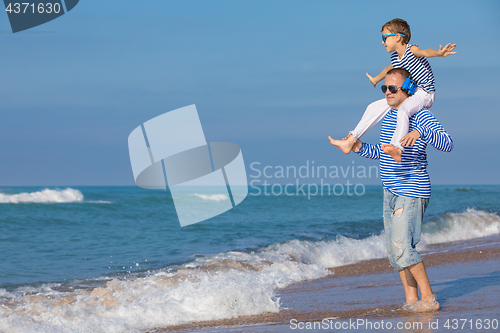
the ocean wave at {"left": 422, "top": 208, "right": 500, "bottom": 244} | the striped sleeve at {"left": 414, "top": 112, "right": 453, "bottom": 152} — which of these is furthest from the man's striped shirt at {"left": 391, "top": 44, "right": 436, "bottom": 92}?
the ocean wave at {"left": 422, "top": 208, "right": 500, "bottom": 244}

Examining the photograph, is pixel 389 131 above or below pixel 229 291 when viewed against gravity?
above

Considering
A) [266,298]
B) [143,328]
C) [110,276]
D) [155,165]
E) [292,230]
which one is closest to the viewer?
[143,328]

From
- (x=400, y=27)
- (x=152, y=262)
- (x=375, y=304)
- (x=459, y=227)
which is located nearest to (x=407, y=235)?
(x=375, y=304)

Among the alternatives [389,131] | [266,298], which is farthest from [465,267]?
[389,131]

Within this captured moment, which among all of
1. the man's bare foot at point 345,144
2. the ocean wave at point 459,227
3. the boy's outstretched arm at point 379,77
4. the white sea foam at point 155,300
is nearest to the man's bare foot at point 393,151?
the man's bare foot at point 345,144

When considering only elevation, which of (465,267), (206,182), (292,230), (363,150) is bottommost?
(292,230)

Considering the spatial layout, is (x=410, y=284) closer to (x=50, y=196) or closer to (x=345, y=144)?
(x=345, y=144)

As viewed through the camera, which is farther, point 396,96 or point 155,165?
point 155,165

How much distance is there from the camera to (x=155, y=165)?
330 inches

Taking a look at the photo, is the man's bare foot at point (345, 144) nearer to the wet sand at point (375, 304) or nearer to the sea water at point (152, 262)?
the wet sand at point (375, 304)

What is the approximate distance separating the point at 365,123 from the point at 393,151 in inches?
17.9

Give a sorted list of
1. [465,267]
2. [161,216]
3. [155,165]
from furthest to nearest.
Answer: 1. [161,216]
2. [155,165]
3. [465,267]

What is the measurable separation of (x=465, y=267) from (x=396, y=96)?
344 cm

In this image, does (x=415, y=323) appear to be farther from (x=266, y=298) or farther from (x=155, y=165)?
(x=155, y=165)
